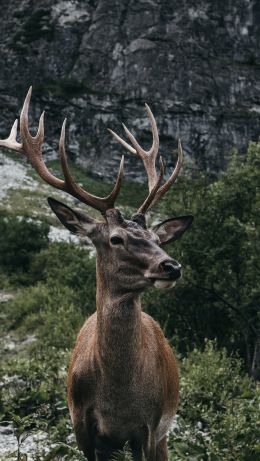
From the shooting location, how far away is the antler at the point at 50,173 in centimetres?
691

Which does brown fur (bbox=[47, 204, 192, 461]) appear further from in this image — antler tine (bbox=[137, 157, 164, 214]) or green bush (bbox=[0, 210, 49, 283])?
green bush (bbox=[0, 210, 49, 283])

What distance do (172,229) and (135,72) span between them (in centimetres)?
5255

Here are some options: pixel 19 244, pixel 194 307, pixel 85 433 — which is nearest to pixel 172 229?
pixel 85 433

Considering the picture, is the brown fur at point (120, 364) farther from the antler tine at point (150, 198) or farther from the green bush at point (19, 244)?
the green bush at point (19, 244)

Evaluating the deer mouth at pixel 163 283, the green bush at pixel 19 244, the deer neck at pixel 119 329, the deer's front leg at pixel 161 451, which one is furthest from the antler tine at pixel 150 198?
the green bush at pixel 19 244

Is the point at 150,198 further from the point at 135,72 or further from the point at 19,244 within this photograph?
the point at 135,72

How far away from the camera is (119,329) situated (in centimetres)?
639

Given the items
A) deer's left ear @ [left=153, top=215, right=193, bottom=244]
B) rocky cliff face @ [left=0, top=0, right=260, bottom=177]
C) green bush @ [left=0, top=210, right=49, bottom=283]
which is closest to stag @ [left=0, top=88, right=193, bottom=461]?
deer's left ear @ [left=153, top=215, right=193, bottom=244]

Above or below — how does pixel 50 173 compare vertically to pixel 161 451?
above

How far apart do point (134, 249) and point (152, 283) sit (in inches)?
→ 14.3

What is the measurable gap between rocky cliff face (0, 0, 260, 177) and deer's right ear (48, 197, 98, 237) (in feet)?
157

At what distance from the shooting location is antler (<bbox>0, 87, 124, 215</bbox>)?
6.91 metres

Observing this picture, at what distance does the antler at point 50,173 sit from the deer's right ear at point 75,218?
0.13 metres

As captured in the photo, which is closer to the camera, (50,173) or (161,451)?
(161,451)
